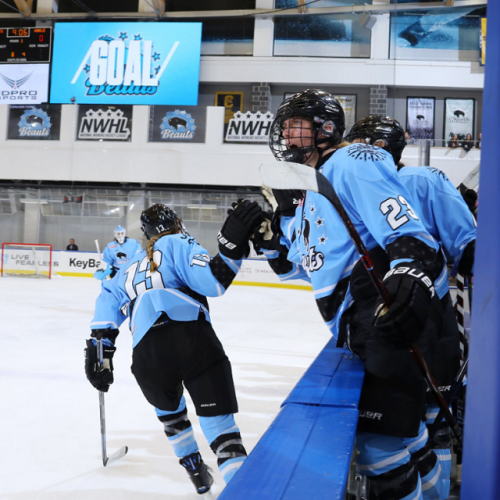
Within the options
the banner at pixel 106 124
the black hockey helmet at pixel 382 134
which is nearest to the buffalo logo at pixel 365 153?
the black hockey helmet at pixel 382 134

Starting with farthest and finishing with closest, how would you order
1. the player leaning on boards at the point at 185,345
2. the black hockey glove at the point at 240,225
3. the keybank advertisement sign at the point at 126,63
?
the keybank advertisement sign at the point at 126,63
the player leaning on boards at the point at 185,345
the black hockey glove at the point at 240,225

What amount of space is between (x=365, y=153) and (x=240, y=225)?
59 cm

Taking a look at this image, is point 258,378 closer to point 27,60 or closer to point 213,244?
point 213,244

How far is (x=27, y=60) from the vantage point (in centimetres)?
1435

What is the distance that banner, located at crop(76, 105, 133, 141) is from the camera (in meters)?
14.3

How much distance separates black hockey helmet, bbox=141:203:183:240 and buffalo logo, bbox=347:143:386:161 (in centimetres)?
113

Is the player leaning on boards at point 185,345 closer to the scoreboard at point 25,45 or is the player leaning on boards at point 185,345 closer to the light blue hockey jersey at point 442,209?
the light blue hockey jersey at point 442,209

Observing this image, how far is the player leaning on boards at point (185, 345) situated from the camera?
183 cm

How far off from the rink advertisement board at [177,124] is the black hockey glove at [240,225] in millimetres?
12711

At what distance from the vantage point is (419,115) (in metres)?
14.3

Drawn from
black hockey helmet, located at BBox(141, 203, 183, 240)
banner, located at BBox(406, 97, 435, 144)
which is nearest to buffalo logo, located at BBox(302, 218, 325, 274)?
black hockey helmet, located at BBox(141, 203, 183, 240)

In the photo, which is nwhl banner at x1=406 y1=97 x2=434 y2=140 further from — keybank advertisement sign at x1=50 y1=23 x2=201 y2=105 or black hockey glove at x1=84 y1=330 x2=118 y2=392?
black hockey glove at x1=84 y1=330 x2=118 y2=392

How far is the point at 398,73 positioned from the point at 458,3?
5.50 meters

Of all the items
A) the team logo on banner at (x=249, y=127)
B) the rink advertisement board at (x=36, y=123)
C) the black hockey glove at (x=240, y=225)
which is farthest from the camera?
the rink advertisement board at (x=36, y=123)
